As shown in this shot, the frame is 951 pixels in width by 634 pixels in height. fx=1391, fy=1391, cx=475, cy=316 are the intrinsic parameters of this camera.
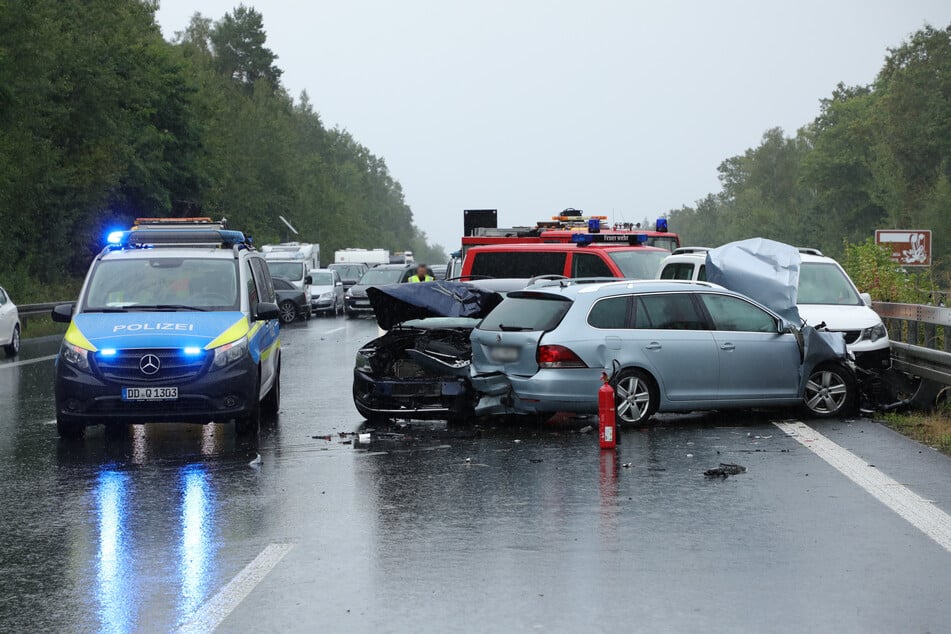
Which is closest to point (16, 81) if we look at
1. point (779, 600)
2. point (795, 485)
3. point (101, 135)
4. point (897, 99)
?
point (101, 135)

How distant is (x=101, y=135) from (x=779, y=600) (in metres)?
49.3

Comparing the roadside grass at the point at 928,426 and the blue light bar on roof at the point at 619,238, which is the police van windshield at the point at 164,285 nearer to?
the roadside grass at the point at 928,426

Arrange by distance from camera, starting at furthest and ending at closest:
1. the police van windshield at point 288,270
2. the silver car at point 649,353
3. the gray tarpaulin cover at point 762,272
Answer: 1. the police van windshield at point 288,270
2. the gray tarpaulin cover at point 762,272
3. the silver car at point 649,353

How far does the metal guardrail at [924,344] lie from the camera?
1455cm

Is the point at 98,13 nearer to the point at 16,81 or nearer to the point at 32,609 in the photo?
the point at 16,81

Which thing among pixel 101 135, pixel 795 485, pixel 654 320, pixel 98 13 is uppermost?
pixel 98 13

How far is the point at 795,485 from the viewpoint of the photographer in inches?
406

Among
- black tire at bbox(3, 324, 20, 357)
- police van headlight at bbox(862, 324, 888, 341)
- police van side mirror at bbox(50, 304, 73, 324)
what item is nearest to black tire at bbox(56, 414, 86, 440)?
police van side mirror at bbox(50, 304, 73, 324)

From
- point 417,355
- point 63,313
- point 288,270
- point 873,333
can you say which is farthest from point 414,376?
point 288,270

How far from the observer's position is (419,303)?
14.8 metres

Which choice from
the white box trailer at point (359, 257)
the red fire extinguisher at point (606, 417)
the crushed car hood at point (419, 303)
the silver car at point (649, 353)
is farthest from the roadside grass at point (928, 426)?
the white box trailer at point (359, 257)

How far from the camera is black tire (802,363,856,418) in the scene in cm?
1477

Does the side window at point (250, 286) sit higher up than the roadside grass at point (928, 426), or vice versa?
the side window at point (250, 286)

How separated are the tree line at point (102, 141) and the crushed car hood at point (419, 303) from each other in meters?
28.8
